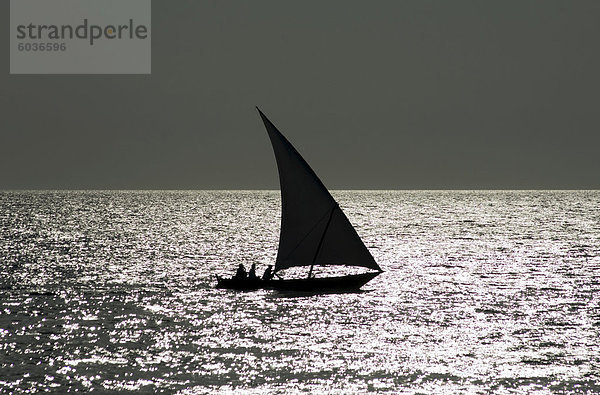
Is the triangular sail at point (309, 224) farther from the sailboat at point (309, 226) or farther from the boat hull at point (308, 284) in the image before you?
the boat hull at point (308, 284)

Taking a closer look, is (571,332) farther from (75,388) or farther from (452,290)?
(75,388)

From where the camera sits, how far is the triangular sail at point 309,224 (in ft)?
177

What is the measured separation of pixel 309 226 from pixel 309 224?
0.15 meters

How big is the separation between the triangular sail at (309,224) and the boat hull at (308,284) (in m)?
1.76

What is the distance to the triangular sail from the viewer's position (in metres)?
54.1

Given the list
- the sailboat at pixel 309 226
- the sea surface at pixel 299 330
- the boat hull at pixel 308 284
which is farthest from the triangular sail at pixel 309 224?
the sea surface at pixel 299 330

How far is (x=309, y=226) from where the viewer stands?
181 ft

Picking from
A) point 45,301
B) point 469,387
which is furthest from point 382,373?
point 45,301

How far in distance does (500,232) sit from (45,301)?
11580cm

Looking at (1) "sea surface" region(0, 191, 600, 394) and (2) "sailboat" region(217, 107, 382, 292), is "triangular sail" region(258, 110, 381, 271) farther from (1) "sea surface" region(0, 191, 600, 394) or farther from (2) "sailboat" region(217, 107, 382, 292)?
(1) "sea surface" region(0, 191, 600, 394)

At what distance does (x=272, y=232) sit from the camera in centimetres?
15912

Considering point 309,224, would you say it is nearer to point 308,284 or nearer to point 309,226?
point 309,226

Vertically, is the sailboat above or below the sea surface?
above

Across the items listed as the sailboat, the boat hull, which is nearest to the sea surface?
the boat hull
